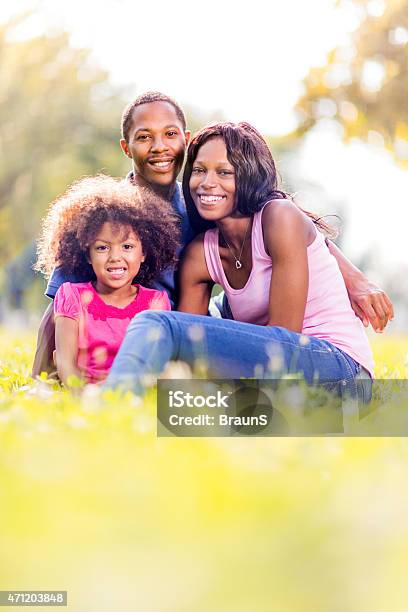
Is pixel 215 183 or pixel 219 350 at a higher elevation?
pixel 215 183

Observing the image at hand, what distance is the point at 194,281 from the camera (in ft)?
8.38

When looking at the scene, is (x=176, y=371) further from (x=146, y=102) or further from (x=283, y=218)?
(x=146, y=102)

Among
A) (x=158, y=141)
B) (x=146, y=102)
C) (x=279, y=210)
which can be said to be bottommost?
(x=279, y=210)

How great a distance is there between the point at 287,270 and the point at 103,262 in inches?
23.2

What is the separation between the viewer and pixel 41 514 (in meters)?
1.17

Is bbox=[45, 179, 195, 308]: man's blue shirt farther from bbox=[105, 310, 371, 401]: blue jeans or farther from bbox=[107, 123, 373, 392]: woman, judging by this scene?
bbox=[105, 310, 371, 401]: blue jeans

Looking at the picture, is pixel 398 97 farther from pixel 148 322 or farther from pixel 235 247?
pixel 148 322

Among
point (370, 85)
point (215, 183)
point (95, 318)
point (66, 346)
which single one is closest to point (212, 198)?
point (215, 183)

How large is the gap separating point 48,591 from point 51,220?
1.77 meters

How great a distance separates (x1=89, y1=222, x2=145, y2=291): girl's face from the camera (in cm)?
248

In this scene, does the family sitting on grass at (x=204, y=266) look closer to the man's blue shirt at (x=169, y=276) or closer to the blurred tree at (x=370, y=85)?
the man's blue shirt at (x=169, y=276)

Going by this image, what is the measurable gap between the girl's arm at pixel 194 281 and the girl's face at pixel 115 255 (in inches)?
6.0

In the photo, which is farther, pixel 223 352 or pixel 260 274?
pixel 260 274

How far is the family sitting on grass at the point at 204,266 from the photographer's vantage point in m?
2.18
